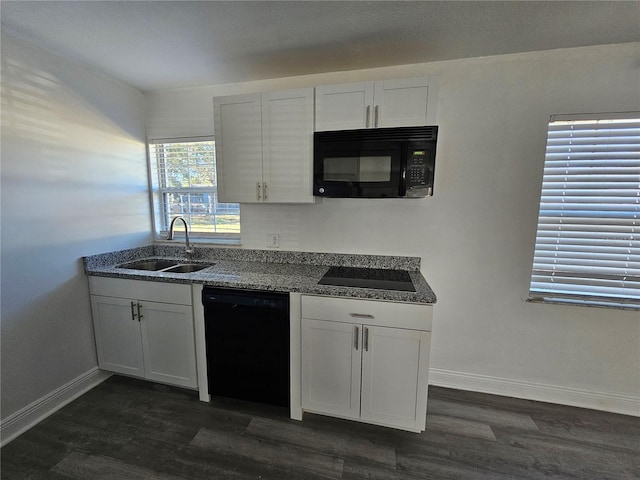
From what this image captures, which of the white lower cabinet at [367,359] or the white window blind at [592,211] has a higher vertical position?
the white window blind at [592,211]

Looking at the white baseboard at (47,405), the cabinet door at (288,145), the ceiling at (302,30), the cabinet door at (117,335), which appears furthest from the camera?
the cabinet door at (117,335)

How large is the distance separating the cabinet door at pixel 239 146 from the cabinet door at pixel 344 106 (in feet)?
1.52

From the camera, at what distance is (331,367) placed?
5.61 ft

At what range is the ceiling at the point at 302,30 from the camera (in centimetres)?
142

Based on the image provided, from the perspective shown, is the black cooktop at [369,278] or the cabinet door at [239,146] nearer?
the black cooktop at [369,278]

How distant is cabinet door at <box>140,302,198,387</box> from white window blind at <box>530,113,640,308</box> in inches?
103

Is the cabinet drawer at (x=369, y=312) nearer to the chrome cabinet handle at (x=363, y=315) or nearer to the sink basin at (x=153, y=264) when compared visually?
the chrome cabinet handle at (x=363, y=315)

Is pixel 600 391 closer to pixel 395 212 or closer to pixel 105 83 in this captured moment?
pixel 395 212

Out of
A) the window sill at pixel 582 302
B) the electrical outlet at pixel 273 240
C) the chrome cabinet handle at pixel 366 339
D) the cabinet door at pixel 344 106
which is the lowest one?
the chrome cabinet handle at pixel 366 339

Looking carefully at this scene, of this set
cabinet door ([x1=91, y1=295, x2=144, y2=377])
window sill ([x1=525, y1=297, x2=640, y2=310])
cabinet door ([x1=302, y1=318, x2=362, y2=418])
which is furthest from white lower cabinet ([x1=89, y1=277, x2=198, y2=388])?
window sill ([x1=525, y1=297, x2=640, y2=310])

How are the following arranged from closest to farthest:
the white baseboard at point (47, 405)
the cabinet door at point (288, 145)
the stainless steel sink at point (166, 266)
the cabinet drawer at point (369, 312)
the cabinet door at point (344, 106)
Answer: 1. the cabinet drawer at point (369, 312)
2. the white baseboard at point (47, 405)
3. the cabinet door at point (344, 106)
4. the cabinet door at point (288, 145)
5. the stainless steel sink at point (166, 266)

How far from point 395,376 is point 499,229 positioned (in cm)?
133

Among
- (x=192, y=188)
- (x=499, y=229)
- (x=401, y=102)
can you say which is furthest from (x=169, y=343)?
(x=499, y=229)

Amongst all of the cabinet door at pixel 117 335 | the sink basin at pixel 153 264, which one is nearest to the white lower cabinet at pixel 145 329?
the cabinet door at pixel 117 335
